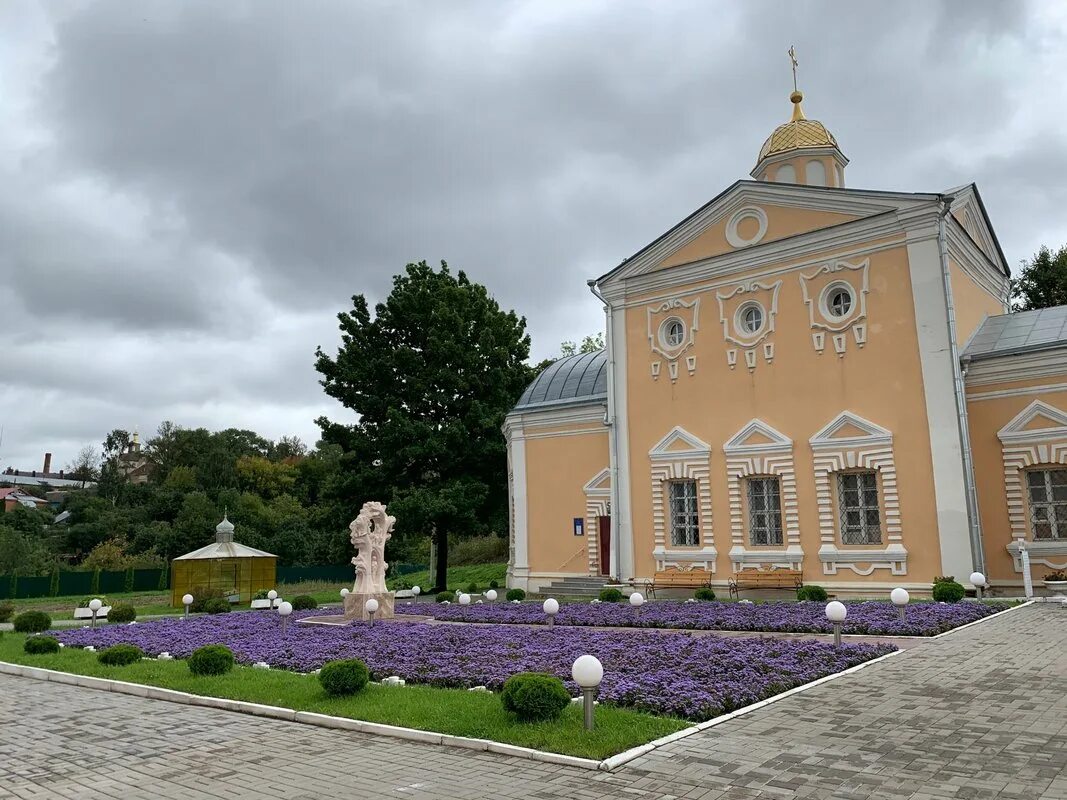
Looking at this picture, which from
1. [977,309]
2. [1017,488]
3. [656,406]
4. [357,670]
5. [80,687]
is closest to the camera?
[357,670]

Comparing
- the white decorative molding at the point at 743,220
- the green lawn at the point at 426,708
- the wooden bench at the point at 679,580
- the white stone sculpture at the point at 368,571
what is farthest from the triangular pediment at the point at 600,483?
the green lawn at the point at 426,708

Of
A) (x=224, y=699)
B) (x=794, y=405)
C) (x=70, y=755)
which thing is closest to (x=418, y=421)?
(x=794, y=405)

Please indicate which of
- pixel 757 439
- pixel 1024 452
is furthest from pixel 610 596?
pixel 1024 452

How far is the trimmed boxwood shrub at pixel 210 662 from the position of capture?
1078cm

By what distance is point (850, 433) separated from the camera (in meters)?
18.3

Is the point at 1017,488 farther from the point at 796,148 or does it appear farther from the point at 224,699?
the point at 224,699

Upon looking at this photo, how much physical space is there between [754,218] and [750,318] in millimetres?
2621

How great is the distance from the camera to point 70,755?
7184 mm

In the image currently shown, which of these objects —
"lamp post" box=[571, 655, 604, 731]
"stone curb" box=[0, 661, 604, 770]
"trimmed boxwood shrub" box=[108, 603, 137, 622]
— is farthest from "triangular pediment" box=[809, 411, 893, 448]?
"trimmed boxwood shrub" box=[108, 603, 137, 622]

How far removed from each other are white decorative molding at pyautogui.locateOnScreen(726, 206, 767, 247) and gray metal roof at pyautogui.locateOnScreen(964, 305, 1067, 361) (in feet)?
→ 18.6

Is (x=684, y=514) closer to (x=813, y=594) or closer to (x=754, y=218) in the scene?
(x=813, y=594)

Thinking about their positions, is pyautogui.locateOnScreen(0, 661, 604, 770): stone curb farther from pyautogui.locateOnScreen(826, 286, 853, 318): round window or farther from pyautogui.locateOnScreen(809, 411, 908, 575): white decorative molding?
pyautogui.locateOnScreen(826, 286, 853, 318): round window

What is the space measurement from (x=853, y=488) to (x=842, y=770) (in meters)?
13.8

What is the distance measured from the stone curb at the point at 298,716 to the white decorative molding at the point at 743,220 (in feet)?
54.0
